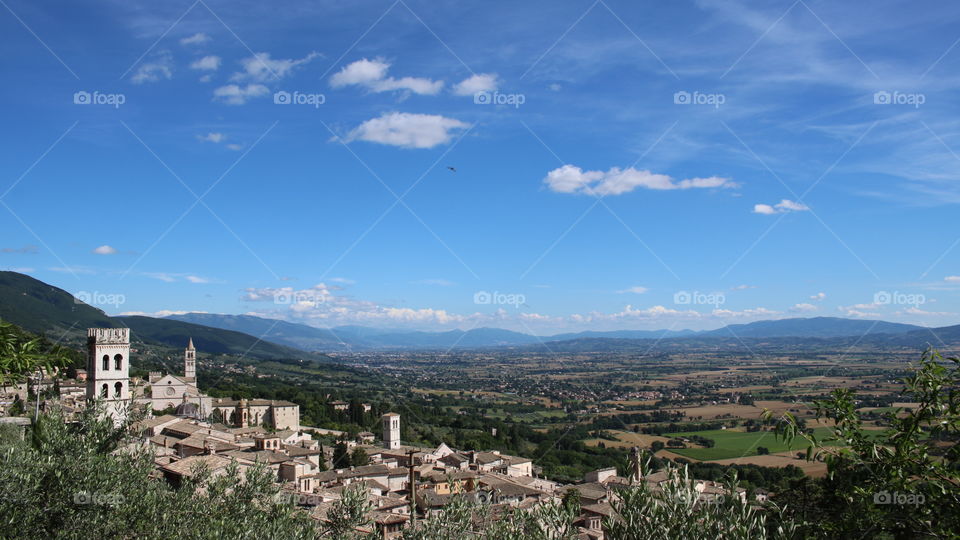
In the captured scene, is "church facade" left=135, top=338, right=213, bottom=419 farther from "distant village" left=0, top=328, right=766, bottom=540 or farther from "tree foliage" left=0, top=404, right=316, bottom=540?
"tree foliage" left=0, top=404, right=316, bottom=540

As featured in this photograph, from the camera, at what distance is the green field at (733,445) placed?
56094 millimetres

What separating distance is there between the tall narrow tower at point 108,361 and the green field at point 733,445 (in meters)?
44.7

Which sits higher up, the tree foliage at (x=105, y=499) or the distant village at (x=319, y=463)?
the tree foliage at (x=105, y=499)

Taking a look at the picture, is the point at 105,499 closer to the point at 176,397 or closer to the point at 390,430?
the point at 390,430

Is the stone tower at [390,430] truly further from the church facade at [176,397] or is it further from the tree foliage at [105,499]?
the tree foliage at [105,499]

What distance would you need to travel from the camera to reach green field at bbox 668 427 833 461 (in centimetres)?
5609

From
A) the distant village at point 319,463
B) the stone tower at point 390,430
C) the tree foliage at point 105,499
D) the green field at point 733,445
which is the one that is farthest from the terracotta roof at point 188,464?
the green field at point 733,445

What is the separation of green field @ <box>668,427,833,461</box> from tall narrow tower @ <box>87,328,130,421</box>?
147ft

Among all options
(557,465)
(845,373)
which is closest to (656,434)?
(557,465)

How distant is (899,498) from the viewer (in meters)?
4.69

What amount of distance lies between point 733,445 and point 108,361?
178 feet

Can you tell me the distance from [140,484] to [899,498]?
9413 millimetres

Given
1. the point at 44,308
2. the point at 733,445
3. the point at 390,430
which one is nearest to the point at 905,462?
the point at 390,430

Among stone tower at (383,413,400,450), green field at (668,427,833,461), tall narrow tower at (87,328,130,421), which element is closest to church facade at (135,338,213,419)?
stone tower at (383,413,400,450)
